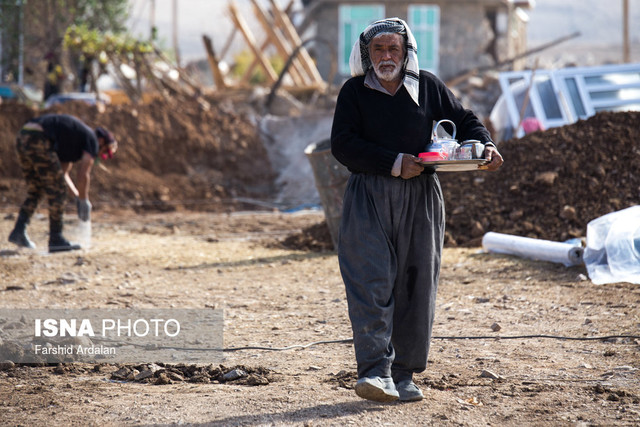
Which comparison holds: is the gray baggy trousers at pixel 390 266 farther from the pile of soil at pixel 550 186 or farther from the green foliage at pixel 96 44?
the green foliage at pixel 96 44

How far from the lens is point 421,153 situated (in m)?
3.36

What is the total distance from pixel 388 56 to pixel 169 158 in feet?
43.8

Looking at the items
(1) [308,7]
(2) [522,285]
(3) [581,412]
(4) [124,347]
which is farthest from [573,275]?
(1) [308,7]

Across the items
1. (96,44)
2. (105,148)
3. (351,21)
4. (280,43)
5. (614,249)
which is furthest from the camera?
(351,21)

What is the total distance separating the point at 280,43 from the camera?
65.7 feet

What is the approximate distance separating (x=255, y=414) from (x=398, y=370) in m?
0.70

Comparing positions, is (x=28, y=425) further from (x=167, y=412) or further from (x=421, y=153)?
(x=421, y=153)

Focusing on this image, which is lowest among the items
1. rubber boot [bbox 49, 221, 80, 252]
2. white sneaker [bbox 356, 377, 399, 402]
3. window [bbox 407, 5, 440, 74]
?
white sneaker [bbox 356, 377, 399, 402]

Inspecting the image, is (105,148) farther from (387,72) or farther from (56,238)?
(387,72)

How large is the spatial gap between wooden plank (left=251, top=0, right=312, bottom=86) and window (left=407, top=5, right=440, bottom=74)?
192 inches

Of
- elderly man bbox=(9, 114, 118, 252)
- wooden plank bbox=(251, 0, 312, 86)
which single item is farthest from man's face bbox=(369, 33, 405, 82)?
wooden plank bbox=(251, 0, 312, 86)

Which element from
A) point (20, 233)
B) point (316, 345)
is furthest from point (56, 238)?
point (316, 345)

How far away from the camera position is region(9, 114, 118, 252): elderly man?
27.1ft

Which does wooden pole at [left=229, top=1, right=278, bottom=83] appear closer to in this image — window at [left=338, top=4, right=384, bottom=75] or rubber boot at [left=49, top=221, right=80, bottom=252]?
window at [left=338, top=4, right=384, bottom=75]
